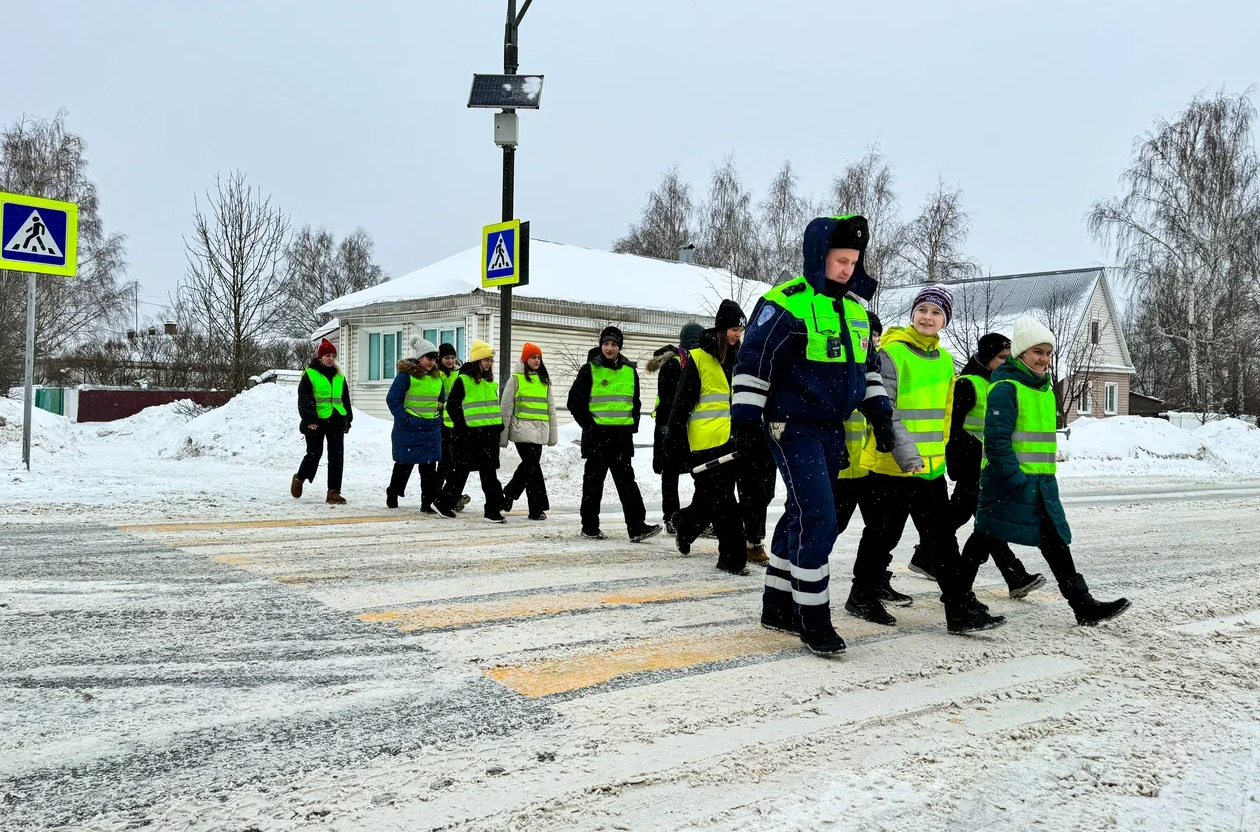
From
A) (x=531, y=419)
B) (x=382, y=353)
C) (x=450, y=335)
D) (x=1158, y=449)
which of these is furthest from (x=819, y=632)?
(x=382, y=353)

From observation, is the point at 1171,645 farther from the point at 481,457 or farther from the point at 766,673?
the point at 481,457

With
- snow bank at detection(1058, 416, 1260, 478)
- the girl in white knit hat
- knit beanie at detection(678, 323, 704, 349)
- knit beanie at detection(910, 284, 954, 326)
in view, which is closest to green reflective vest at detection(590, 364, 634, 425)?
knit beanie at detection(678, 323, 704, 349)

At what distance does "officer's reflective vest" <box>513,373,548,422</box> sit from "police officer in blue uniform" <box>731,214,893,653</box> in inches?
198

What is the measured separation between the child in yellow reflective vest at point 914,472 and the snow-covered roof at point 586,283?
20.6 metres

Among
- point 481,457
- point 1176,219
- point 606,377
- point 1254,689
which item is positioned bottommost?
point 1254,689

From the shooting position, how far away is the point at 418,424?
35.2ft

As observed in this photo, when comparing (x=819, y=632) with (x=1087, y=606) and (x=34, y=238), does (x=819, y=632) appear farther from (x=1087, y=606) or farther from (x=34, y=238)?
(x=34, y=238)

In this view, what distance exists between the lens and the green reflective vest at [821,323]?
4.73 m

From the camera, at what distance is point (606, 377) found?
28.1ft

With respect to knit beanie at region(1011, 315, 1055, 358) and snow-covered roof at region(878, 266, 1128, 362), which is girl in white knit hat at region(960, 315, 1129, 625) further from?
snow-covered roof at region(878, 266, 1128, 362)

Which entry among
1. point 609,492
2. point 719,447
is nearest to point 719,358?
point 719,447

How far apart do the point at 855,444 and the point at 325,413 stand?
6.97 m

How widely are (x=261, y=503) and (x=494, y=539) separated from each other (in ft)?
12.3

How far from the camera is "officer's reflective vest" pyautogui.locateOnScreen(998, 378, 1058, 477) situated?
5.42 meters
